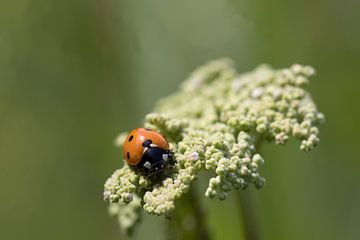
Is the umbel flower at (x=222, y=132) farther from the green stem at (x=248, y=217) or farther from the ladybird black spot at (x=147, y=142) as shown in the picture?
the green stem at (x=248, y=217)

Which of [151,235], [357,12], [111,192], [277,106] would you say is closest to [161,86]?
[151,235]

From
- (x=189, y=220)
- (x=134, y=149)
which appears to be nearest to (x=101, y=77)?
(x=189, y=220)

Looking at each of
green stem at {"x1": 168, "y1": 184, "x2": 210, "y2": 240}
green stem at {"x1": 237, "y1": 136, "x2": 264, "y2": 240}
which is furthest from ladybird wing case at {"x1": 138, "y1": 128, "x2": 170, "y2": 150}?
green stem at {"x1": 237, "y1": 136, "x2": 264, "y2": 240}

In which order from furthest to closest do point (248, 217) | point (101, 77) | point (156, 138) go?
1. point (101, 77)
2. point (248, 217)
3. point (156, 138)

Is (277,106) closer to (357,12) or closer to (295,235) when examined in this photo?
(295,235)

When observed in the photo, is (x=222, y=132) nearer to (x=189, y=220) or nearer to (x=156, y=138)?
(x=156, y=138)
